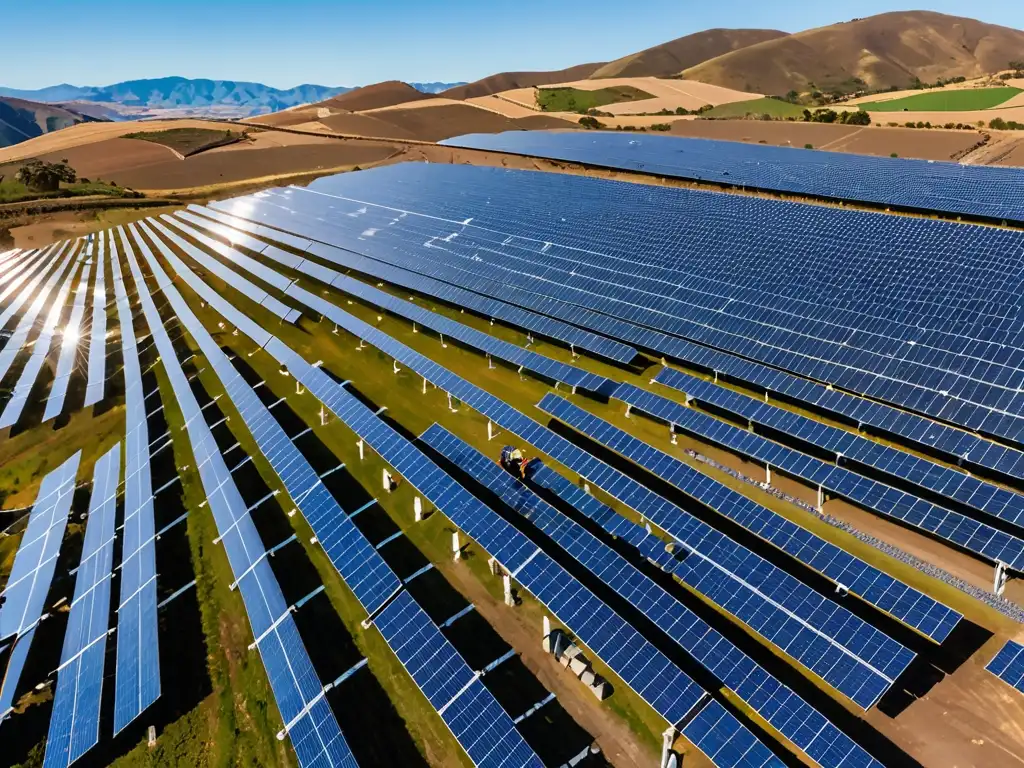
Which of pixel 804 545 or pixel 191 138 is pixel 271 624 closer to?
pixel 804 545

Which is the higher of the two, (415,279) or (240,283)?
(240,283)

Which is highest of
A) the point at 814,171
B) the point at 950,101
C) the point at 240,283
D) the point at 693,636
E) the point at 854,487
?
the point at 950,101

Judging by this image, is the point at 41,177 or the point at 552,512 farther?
the point at 41,177

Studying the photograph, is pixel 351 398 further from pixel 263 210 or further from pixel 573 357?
pixel 263 210

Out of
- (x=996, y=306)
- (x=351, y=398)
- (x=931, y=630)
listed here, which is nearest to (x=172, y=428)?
(x=351, y=398)

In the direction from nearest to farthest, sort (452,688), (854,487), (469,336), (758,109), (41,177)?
(452,688)
(854,487)
(469,336)
(41,177)
(758,109)

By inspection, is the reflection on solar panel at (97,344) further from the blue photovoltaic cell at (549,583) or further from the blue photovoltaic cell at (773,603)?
the blue photovoltaic cell at (773,603)

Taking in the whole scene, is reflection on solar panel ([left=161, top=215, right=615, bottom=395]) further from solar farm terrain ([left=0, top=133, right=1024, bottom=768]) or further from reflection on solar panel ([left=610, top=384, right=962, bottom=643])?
reflection on solar panel ([left=610, top=384, right=962, bottom=643])

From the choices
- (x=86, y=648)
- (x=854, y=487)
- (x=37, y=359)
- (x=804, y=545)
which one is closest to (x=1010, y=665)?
(x=804, y=545)
